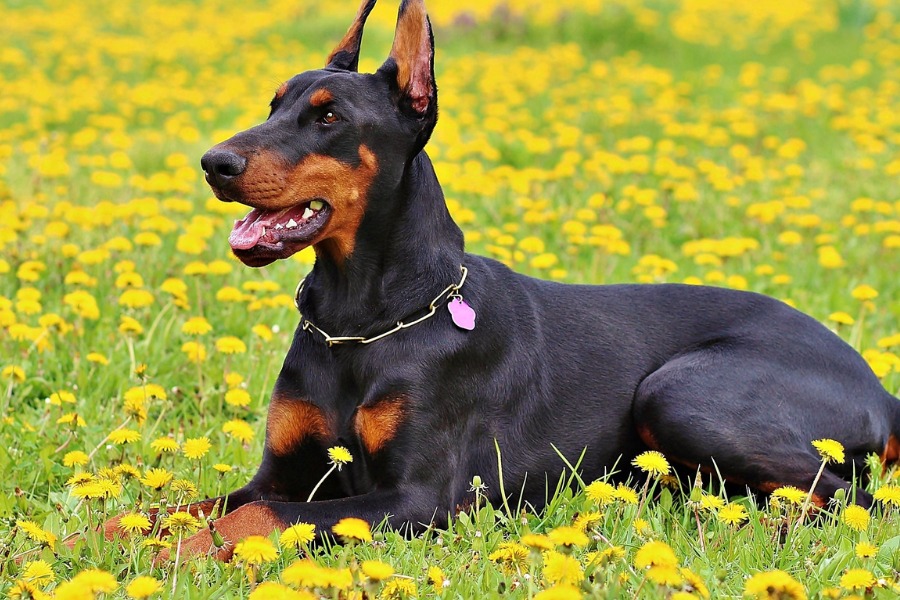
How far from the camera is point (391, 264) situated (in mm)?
3580

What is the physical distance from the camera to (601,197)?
21.8ft

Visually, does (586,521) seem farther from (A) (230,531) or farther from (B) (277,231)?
(B) (277,231)

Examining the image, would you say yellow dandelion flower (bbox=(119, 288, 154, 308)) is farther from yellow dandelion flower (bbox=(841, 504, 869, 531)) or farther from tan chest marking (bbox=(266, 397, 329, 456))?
yellow dandelion flower (bbox=(841, 504, 869, 531))

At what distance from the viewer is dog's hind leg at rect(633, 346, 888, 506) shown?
3707 millimetres

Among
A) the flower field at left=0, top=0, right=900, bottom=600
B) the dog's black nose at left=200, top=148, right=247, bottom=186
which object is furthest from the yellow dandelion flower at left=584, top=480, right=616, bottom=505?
the dog's black nose at left=200, top=148, right=247, bottom=186

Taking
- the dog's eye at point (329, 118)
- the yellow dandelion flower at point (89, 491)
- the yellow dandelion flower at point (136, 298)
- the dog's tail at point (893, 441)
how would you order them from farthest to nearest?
1. the yellow dandelion flower at point (136, 298)
2. the dog's tail at point (893, 441)
3. the dog's eye at point (329, 118)
4. the yellow dandelion flower at point (89, 491)

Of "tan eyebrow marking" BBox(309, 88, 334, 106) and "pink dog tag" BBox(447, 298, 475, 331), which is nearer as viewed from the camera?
"tan eyebrow marking" BBox(309, 88, 334, 106)

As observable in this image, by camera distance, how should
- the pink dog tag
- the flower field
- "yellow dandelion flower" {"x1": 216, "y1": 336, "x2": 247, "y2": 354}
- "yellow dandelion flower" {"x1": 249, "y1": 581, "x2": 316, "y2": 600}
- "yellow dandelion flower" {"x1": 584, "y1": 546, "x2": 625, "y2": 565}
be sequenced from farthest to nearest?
"yellow dandelion flower" {"x1": 216, "y1": 336, "x2": 247, "y2": 354} < the pink dog tag < the flower field < "yellow dandelion flower" {"x1": 584, "y1": 546, "x2": 625, "y2": 565} < "yellow dandelion flower" {"x1": 249, "y1": 581, "x2": 316, "y2": 600}

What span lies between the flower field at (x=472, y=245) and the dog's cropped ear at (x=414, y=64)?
1.20 m

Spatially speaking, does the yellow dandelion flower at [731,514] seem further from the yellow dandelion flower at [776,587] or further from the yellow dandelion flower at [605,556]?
the yellow dandelion flower at [776,587]

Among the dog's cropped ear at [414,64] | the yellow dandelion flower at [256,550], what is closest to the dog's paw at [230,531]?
the yellow dandelion flower at [256,550]

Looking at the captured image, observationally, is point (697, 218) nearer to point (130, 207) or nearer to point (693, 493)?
point (130, 207)

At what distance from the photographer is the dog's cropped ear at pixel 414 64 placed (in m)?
3.48

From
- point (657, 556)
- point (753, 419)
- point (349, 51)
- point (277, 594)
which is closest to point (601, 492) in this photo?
point (657, 556)
